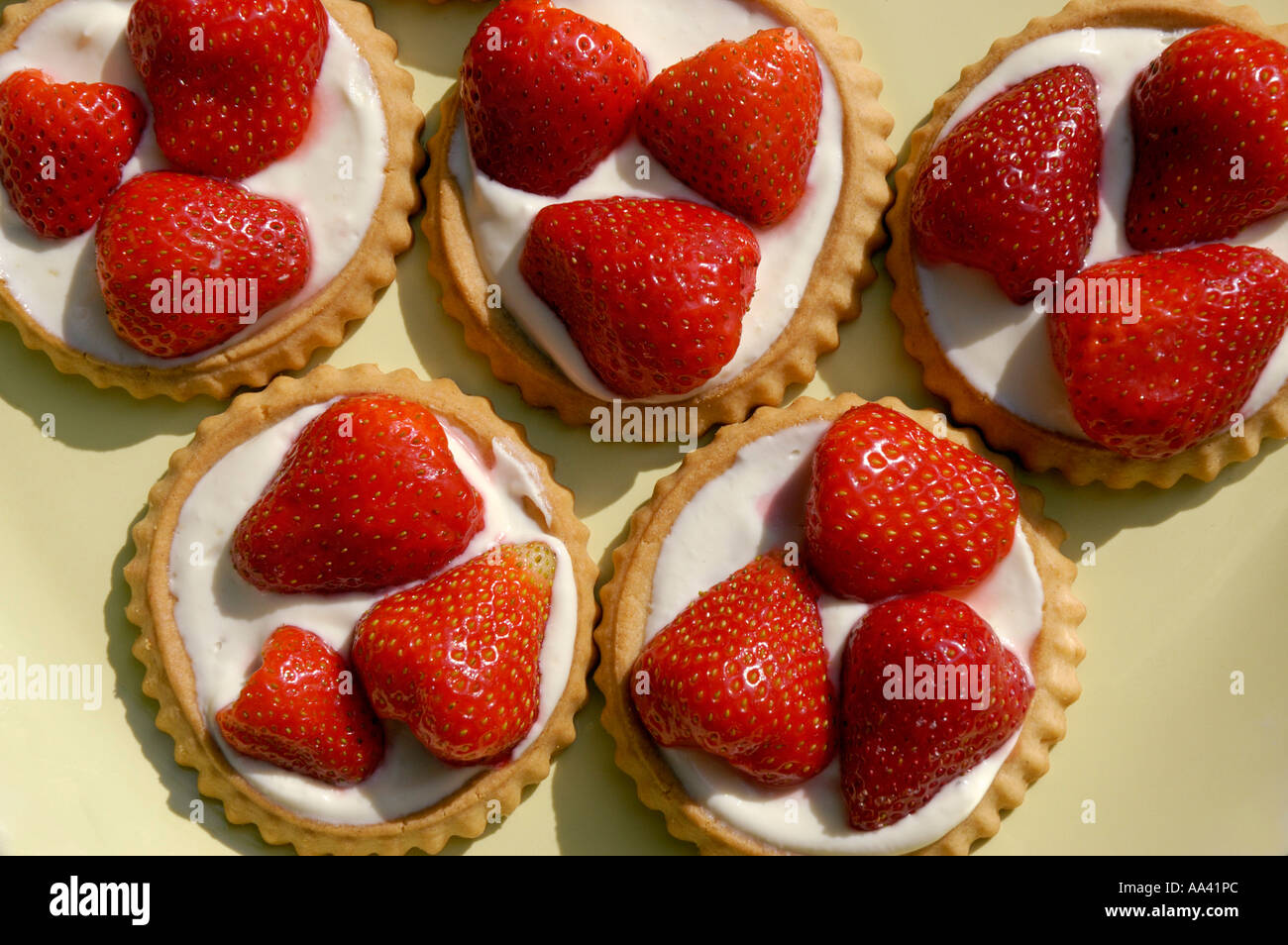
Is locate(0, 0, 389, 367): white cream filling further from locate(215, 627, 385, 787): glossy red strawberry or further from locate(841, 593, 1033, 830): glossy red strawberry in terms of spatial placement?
locate(841, 593, 1033, 830): glossy red strawberry

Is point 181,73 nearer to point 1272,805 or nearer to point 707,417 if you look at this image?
point 707,417

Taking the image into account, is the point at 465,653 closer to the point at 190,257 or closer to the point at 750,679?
the point at 750,679

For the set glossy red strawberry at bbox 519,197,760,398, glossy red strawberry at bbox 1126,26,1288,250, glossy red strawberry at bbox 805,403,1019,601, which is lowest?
glossy red strawberry at bbox 805,403,1019,601

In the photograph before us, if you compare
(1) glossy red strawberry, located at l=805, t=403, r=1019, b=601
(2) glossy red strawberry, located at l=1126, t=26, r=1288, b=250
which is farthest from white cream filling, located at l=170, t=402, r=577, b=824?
(2) glossy red strawberry, located at l=1126, t=26, r=1288, b=250

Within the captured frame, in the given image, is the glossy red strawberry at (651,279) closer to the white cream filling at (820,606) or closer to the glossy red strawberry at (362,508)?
the white cream filling at (820,606)

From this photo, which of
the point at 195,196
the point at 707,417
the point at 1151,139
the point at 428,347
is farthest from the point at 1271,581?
the point at 195,196
